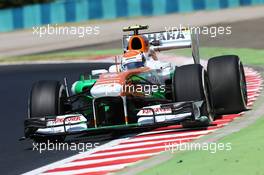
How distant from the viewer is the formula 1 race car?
35.6 ft

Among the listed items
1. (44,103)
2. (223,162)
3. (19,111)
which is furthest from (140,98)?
(19,111)

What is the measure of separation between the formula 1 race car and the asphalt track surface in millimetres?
404

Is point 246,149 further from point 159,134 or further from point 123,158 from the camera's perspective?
point 159,134

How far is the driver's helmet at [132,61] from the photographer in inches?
486

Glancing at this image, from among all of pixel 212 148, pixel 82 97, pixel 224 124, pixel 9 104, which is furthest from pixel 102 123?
pixel 9 104

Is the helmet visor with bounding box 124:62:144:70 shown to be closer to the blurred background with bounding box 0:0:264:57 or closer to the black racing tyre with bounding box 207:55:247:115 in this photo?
the black racing tyre with bounding box 207:55:247:115

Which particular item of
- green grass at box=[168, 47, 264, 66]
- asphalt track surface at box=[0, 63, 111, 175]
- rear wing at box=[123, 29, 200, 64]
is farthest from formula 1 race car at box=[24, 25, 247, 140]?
green grass at box=[168, 47, 264, 66]

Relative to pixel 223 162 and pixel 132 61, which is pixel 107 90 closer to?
pixel 132 61

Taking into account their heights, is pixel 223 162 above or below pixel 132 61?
below

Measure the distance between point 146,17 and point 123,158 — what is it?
37.0m

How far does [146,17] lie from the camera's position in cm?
4581

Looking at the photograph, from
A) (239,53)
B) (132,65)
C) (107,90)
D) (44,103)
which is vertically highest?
(132,65)

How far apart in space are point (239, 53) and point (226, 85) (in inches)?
539

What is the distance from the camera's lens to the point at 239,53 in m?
25.5
